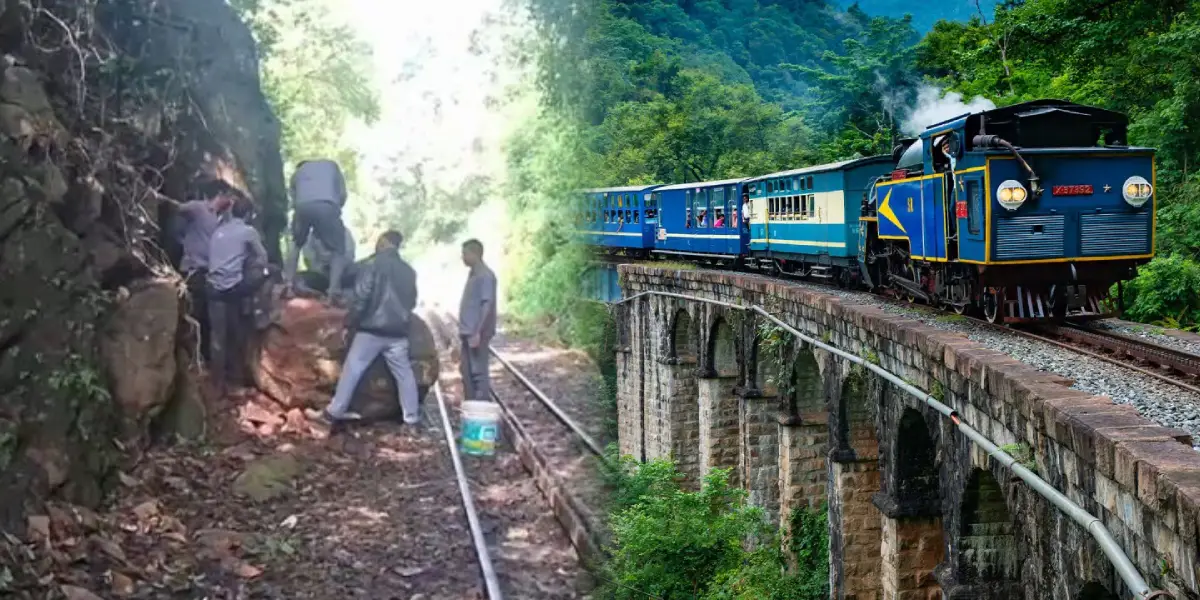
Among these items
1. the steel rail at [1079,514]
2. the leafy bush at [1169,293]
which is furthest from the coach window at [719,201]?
the steel rail at [1079,514]

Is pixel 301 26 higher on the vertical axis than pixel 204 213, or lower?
higher

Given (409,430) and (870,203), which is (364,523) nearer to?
(409,430)

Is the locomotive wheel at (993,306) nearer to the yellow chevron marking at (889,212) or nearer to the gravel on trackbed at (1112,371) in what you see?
the gravel on trackbed at (1112,371)

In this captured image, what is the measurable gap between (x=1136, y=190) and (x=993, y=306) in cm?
174

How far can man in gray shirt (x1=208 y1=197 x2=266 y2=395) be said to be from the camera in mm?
3988

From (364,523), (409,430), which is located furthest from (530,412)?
(364,523)

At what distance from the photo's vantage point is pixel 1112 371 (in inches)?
308

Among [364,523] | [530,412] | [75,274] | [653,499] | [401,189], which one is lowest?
[653,499]

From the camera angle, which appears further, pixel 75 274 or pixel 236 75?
pixel 236 75

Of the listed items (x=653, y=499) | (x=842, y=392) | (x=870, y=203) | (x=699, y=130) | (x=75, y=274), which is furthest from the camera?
(x=699, y=130)

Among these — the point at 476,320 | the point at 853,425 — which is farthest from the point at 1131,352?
the point at 476,320

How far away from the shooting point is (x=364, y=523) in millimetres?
3861

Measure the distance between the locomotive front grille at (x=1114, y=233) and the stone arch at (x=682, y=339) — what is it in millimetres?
11194

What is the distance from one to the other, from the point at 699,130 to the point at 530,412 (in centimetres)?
2567
